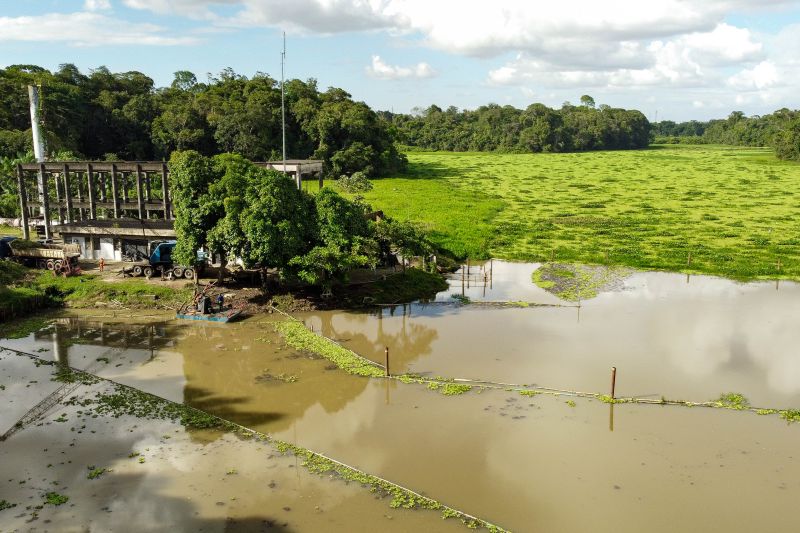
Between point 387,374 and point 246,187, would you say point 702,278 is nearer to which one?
point 387,374

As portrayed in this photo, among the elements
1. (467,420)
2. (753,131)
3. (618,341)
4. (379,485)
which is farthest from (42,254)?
(753,131)

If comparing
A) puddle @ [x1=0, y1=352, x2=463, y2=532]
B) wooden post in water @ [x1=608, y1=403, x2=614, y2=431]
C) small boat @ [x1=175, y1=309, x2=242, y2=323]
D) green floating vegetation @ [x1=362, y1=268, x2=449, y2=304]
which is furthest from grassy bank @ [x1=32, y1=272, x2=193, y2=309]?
wooden post in water @ [x1=608, y1=403, x2=614, y2=431]

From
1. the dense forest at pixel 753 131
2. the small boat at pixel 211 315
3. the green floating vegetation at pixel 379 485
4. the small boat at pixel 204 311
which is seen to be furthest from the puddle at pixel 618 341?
the dense forest at pixel 753 131

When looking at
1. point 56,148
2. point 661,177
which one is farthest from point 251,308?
point 661,177

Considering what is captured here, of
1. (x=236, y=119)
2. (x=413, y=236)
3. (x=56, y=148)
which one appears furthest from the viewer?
(x=236, y=119)

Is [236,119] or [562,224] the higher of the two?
[236,119]

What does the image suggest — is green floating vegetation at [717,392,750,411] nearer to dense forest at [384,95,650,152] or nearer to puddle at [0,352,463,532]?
puddle at [0,352,463,532]

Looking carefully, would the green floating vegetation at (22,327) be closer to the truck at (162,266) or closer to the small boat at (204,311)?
the truck at (162,266)

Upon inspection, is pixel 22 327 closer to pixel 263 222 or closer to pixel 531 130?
pixel 263 222

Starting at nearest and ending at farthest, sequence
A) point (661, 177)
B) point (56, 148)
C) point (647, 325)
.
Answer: point (647, 325), point (56, 148), point (661, 177)
